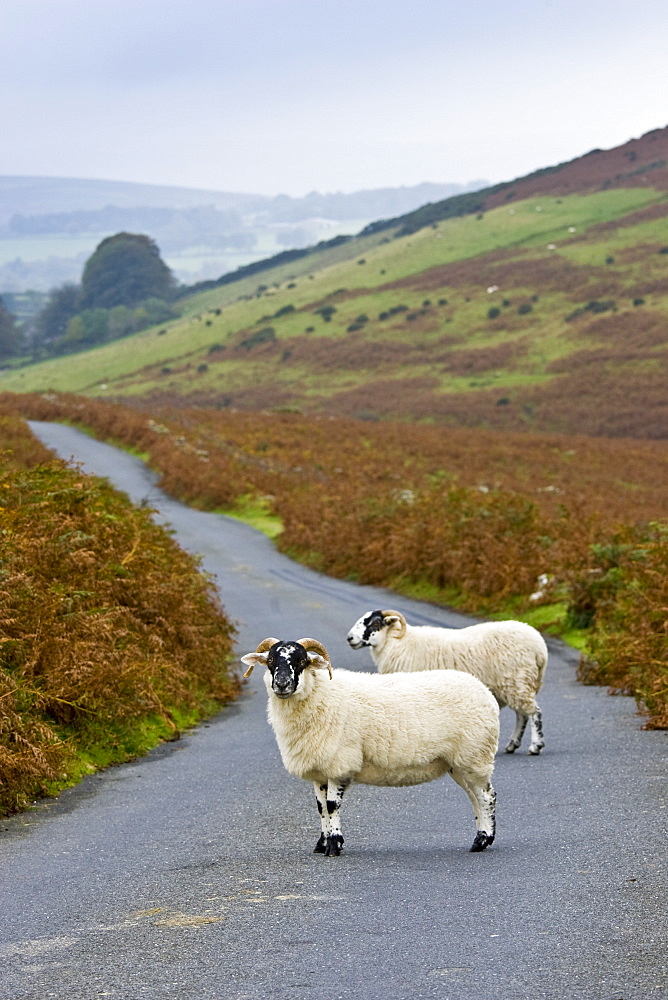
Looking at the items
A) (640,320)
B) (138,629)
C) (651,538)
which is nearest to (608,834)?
(138,629)

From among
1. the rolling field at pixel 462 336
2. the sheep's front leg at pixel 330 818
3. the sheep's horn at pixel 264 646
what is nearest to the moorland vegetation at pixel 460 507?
the sheep's front leg at pixel 330 818

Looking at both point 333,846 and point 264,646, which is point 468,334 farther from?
point 333,846

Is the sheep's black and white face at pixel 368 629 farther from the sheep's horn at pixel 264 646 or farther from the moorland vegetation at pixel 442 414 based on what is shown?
the sheep's horn at pixel 264 646

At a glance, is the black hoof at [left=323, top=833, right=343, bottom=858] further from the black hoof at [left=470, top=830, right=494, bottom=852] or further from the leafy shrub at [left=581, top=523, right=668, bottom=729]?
the leafy shrub at [left=581, top=523, right=668, bottom=729]

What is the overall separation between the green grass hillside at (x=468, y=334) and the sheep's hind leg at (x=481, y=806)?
6110 cm

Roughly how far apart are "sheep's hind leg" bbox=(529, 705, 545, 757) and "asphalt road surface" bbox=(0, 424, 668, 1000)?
0.42ft

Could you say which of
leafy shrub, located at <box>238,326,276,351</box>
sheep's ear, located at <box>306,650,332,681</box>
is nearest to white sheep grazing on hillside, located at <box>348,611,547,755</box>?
sheep's ear, located at <box>306,650,332,681</box>

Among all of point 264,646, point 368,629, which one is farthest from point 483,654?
point 264,646

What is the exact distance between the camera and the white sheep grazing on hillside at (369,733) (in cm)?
822

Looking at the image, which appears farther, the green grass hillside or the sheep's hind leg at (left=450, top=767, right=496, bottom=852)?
the green grass hillside

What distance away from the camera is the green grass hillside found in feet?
268

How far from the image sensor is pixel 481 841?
320 inches

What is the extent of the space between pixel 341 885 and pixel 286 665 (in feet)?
5.18

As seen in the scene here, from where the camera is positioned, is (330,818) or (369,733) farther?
(369,733)
